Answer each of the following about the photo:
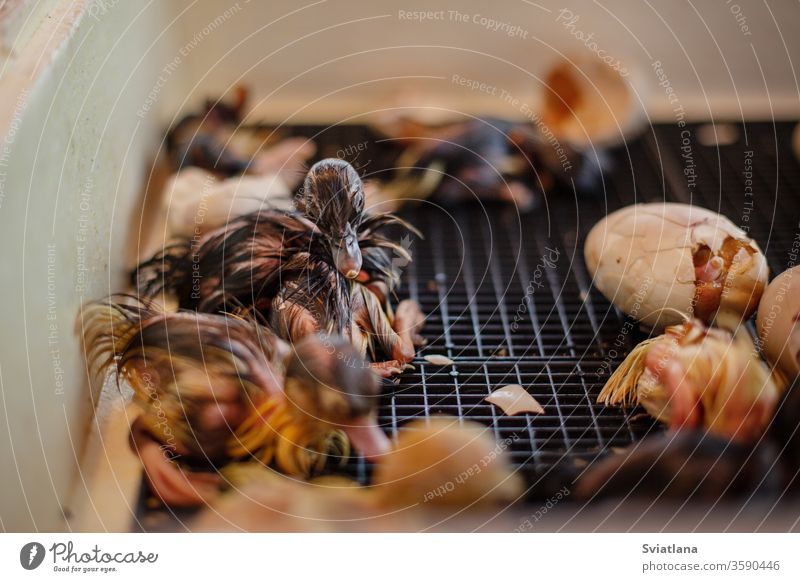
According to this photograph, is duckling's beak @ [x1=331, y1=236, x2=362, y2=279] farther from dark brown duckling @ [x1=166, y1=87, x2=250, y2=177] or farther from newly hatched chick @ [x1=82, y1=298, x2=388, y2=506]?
dark brown duckling @ [x1=166, y1=87, x2=250, y2=177]

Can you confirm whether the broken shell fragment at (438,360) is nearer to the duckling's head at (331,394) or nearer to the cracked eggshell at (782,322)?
the duckling's head at (331,394)

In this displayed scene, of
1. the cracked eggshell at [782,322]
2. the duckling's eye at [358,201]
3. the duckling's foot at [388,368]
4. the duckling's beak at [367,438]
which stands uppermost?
the duckling's eye at [358,201]

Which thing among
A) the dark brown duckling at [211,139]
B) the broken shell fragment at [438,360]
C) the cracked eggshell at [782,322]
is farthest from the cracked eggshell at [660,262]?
the dark brown duckling at [211,139]

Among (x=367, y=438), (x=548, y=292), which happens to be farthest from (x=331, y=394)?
(x=548, y=292)

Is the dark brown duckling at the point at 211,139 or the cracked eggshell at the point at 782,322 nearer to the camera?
the cracked eggshell at the point at 782,322

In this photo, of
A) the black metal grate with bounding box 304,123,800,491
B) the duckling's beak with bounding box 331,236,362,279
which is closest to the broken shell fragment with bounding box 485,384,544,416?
the black metal grate with bounding box 304,123,800,491

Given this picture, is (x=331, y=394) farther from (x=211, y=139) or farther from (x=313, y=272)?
(x=211, y=139)
